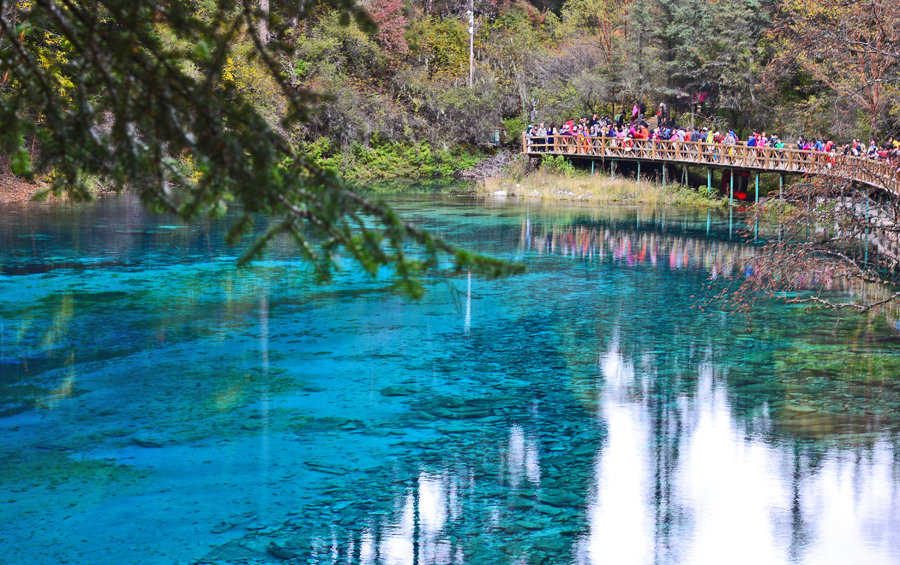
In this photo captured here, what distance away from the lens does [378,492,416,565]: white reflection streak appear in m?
8.19

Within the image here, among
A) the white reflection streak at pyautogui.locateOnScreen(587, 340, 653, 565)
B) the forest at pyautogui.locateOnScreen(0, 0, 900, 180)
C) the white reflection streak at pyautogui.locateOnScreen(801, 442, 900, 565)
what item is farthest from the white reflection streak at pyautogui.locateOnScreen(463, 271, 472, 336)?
the forest at pyautogui.locateOnScreen(0, 0, 900, 180)

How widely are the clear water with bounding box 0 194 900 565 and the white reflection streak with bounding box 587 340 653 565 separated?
29 millimetres

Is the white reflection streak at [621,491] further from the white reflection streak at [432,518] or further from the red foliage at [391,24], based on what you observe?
the red foliage at [391,24]

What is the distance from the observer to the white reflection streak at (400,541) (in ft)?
26.9

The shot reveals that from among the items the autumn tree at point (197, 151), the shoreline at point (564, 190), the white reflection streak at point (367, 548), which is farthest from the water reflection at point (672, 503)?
the shoreline at point (564, 190)

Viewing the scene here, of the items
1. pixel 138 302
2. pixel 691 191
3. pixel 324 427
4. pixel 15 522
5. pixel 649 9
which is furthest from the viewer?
pixel 649 9

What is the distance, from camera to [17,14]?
33.7 meters

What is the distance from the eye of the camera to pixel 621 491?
378 inches

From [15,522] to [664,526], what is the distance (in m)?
5.74

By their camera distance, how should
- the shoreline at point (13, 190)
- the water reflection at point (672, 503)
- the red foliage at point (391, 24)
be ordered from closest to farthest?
1. the water reflection at point (672, 503)
2. the shoreline at point (13, 190)
3. the red foliage at point (391, 24)

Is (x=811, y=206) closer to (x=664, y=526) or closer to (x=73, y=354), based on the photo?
(x=664, y=526)

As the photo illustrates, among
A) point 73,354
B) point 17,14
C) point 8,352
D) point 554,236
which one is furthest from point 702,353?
point 17,14

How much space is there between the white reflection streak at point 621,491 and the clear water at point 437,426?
29mm

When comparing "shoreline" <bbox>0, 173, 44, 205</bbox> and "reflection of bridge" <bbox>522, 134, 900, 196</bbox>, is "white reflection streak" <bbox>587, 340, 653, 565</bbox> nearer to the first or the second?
"reflection of bridge" <bbox>522, 134, 900, 196</bbox>
